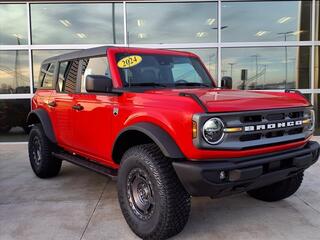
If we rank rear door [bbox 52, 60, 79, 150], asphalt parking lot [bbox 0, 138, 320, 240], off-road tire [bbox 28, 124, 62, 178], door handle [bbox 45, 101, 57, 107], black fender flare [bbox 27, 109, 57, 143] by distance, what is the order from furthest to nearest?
off-road tire [bbox 28, 124, 62, 178]
black fender flare [bbox 27, 109, 57, 143]
door handle [bbox 45, 101, 57, 107]
rear door [bbox 52, 60, 79, 150]
asphalt parking lot [bbox 0, 138, 320, 240]

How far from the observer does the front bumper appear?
115 inches

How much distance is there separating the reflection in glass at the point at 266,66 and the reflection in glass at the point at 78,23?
2965mm

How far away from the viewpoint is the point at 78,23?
30.9ft

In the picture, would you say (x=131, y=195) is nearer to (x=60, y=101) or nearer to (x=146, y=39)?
(x=60, y=101)

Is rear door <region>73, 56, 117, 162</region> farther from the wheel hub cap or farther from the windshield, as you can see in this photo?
the wheel hub cap

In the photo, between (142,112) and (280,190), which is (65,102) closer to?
(142,112)

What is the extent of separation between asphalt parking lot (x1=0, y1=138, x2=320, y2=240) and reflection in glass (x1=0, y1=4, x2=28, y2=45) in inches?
196

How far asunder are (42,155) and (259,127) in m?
3.53

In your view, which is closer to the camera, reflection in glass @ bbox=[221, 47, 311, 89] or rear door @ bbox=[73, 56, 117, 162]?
rear door @ bbox=[73, 56, 117, 162]

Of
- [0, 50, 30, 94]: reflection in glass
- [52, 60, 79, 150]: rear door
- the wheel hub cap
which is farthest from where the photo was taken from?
[0, 50, 30, 94]: reflection in glass

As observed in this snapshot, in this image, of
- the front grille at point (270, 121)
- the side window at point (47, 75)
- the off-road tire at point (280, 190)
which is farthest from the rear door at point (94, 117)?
the off-road tire at point (280, 190)

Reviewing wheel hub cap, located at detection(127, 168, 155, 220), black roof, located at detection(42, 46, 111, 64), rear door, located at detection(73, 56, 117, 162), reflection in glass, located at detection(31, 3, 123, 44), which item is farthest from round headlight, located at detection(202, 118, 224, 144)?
reflection in glass, located at detection(31, 3, 123, 44)

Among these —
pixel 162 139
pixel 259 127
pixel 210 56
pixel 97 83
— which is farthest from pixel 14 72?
pixel 259 127

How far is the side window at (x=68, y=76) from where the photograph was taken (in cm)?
486
